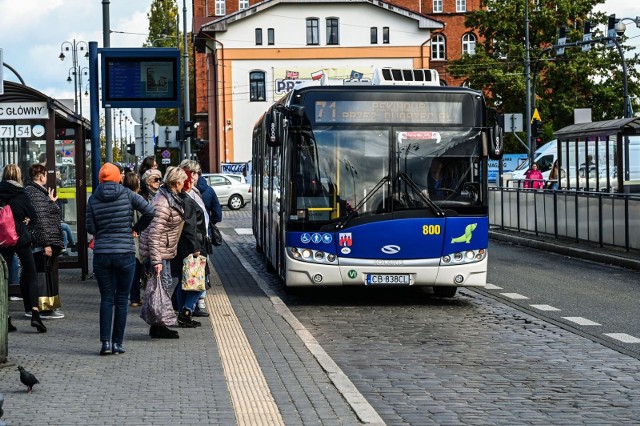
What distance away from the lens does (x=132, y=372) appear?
10.4 metres

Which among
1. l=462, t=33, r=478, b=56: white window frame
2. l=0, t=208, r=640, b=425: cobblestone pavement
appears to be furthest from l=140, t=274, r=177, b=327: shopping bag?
l=462, t=33, r=478, b=56: white window frame

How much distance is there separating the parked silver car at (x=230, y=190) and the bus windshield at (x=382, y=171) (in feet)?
116

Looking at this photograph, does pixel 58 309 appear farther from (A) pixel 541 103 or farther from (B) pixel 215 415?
(A) pixel 541 103

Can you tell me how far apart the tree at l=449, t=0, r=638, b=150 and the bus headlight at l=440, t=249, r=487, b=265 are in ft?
201

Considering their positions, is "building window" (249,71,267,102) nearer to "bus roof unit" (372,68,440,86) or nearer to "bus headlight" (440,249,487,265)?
"bus roof unit" (372,68,440,86)

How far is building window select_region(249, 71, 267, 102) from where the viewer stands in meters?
80.9

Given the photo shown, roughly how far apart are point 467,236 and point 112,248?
612 centimetres

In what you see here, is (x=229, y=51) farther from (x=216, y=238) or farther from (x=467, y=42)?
(x=216, y=238)

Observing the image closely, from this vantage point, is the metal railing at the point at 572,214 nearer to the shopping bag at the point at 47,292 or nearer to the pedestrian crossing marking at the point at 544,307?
the pedestrian crossing marking at the point at 544,307

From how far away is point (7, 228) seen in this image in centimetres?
1297

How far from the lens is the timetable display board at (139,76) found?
731 inches

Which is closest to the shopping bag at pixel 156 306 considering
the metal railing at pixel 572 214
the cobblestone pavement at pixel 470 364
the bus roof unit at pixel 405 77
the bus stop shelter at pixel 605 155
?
the cobblestone pavement at pixel 470 364

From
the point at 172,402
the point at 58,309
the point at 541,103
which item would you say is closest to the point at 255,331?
the point at 58,309

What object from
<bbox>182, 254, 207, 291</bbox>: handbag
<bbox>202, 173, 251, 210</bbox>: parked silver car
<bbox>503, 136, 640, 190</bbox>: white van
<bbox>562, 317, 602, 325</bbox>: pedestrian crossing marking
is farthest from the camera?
<bbox>202, 173, 251, 210</bbox>: parked silver car
